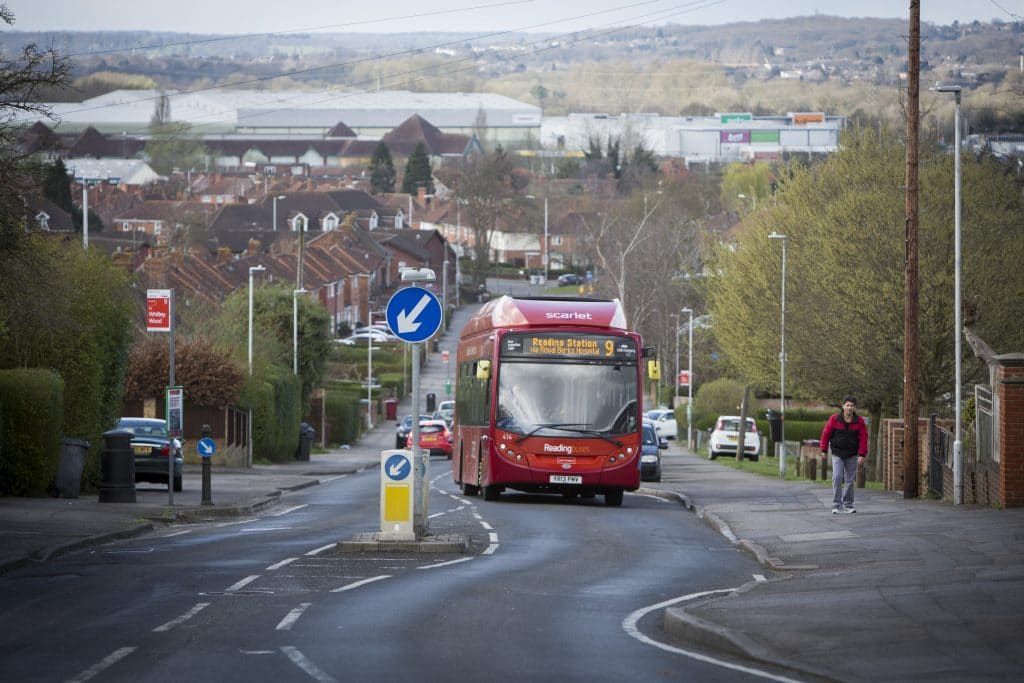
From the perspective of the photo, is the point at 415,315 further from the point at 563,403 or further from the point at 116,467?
the point at 116,467

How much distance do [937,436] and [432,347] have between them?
9109cm

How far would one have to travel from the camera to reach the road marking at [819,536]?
70.1 feet

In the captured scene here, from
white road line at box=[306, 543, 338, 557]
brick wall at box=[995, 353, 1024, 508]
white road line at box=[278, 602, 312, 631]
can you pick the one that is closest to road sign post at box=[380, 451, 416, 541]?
white road line at box=[306, 543, 338, 557]

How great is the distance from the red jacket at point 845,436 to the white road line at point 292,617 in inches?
488

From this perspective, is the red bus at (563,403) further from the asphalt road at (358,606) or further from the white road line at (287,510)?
the asphalt road at (358,606)

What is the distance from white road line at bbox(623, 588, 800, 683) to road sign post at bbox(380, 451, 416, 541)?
4.67 meters

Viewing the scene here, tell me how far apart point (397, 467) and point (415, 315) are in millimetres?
1904

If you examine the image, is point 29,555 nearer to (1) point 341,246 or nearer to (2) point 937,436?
(2) point 937,436

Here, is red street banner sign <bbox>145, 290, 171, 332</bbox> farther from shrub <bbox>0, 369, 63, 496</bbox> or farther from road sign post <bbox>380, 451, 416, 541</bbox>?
road sign post <bbox>380, 451, 416, 541</bbox>

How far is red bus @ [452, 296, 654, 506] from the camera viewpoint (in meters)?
29.1

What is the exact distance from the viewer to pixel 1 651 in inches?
465

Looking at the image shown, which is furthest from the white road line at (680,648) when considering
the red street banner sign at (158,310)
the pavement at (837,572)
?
the red street banner sign at (158,310)

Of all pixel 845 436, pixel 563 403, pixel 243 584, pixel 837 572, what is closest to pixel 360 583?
pixel 243 584

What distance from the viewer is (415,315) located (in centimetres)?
2005
